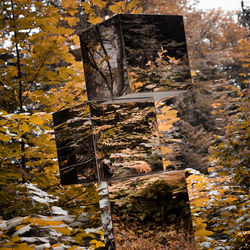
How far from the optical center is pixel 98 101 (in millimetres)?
2121

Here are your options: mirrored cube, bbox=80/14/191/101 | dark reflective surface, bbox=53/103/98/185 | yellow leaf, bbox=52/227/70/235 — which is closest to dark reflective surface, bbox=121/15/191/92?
mirrored cube, bbox=80/14/191/101

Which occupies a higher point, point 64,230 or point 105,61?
point 105,61

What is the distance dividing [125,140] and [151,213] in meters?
0.51

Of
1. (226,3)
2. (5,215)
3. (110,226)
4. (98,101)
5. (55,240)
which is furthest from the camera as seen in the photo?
(226,3)

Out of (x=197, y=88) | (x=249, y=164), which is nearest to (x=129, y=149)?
(x=249, y=164)

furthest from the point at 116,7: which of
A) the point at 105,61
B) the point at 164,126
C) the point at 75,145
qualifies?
the point at 75,145

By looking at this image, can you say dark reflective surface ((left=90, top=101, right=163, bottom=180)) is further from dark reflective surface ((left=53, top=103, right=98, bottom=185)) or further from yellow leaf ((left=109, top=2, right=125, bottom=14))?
yellow leaf ((left=109, top=2, right=125, bottom=14))

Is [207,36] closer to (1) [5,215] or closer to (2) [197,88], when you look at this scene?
(2) [197,88]

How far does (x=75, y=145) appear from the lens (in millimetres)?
2330

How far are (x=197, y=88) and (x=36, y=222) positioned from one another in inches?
439

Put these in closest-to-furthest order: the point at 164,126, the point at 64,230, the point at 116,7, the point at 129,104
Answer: the point at 64,230, the point at 129,104, the point at 116,7, the point at 164,126

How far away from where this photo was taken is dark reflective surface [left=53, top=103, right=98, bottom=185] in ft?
7.21

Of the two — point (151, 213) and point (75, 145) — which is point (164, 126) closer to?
point (75, 145)

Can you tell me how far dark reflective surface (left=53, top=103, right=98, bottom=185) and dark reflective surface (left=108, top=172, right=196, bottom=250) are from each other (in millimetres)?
283
